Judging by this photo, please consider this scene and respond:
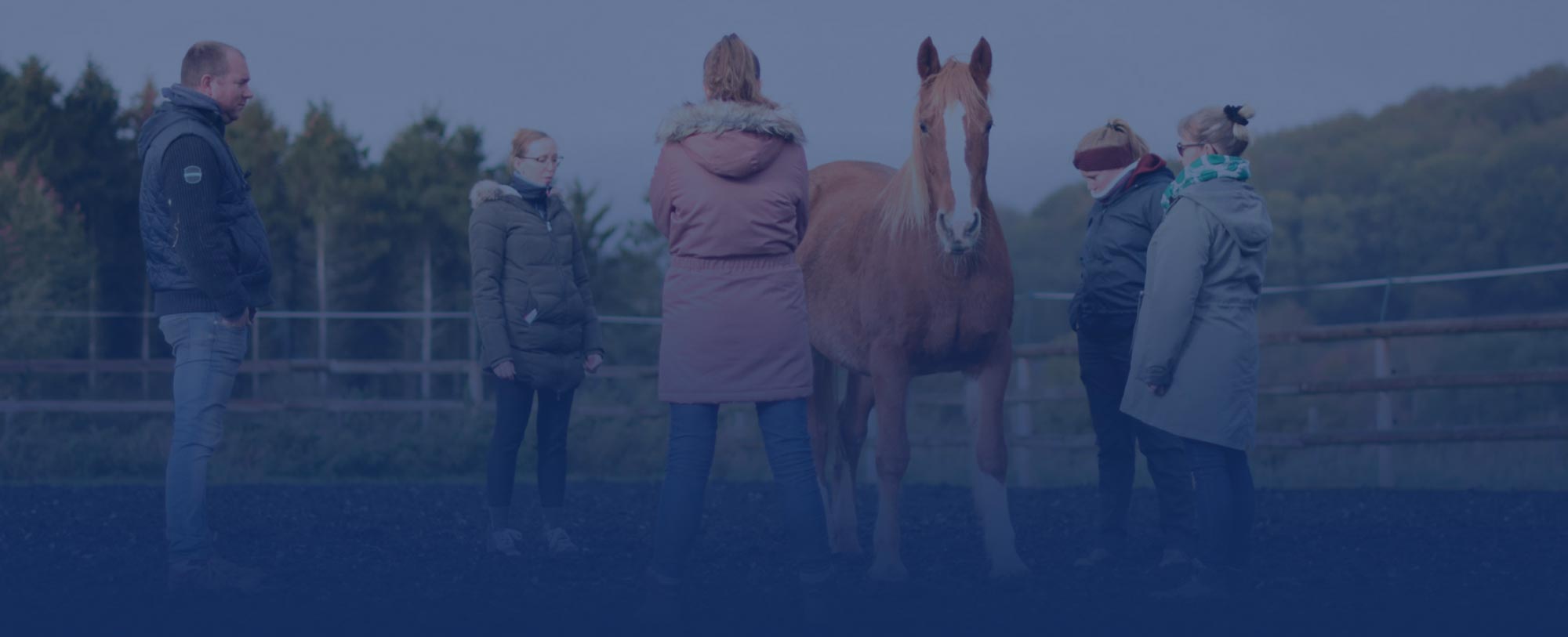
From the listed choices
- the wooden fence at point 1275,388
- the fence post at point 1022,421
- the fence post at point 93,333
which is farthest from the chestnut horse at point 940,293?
the fence post at point 93,333

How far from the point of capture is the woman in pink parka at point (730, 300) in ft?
11.0

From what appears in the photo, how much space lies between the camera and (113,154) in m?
27.5

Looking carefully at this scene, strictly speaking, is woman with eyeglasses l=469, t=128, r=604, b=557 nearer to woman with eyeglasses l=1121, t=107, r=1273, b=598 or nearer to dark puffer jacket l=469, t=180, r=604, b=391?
dark puffer jacket l=469, t=180, r=604, b=391

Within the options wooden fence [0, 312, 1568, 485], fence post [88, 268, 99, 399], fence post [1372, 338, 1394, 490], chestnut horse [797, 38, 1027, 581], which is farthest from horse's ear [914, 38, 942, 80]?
fence post [88, 268, 99, 399]

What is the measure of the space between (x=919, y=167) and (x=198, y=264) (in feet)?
7.66

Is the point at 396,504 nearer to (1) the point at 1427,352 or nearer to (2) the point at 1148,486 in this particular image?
(2) the point at 1148,486

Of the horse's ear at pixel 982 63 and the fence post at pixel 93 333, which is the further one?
the fence post at pixel 93 333

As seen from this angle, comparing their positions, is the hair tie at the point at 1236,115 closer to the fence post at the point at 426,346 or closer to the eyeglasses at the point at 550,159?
the eyeglasses at the point at 550,159

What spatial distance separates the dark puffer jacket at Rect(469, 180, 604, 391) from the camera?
4.82m

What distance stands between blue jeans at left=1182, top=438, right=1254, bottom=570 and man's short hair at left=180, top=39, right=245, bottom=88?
321 centimetres

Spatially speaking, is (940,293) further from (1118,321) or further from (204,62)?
(204,62)

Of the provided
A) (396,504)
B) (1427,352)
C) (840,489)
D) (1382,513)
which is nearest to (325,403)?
(396,504)

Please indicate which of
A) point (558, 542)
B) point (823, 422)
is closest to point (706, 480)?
point (558, 542)

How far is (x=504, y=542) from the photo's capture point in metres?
4.87
